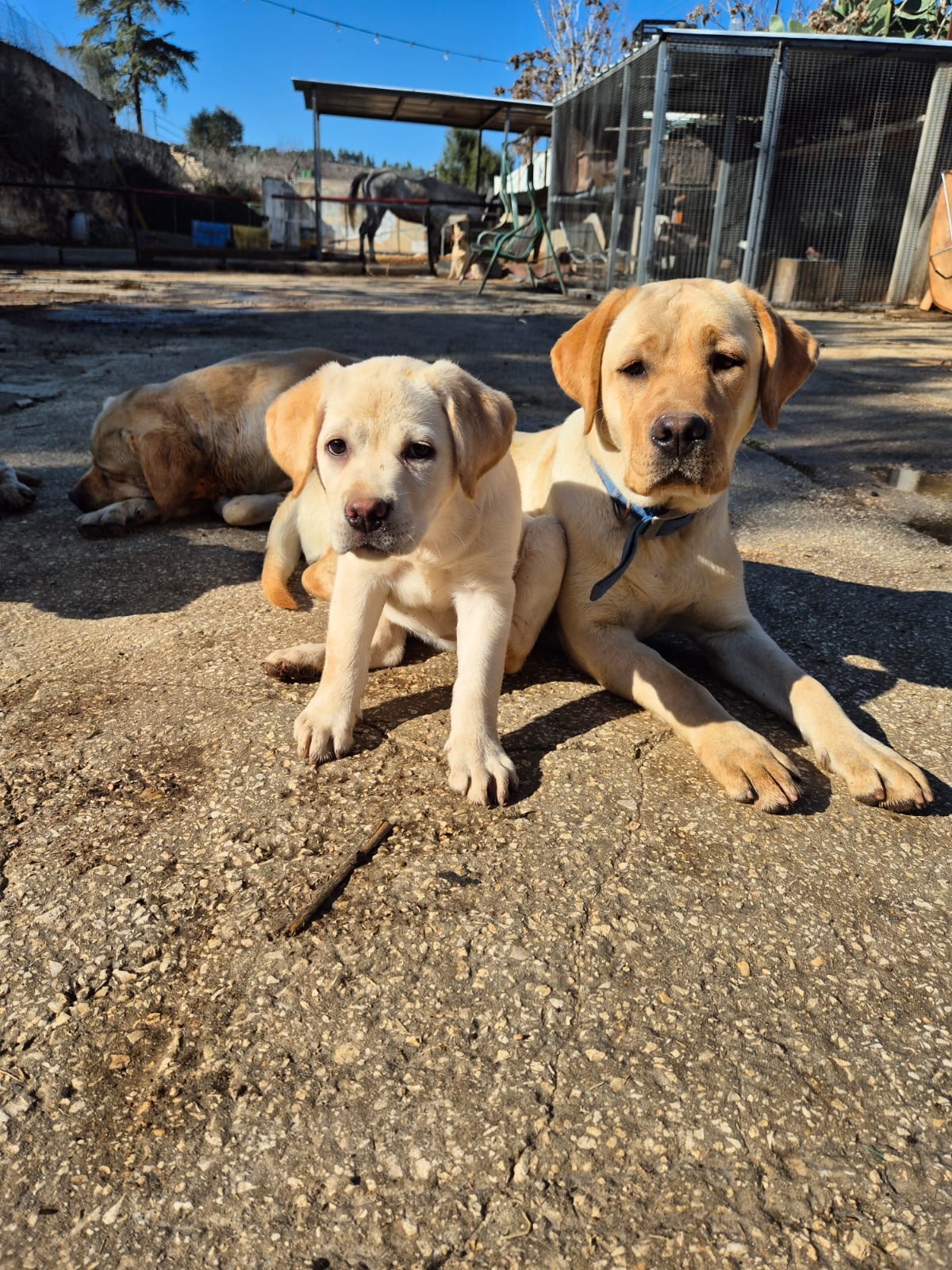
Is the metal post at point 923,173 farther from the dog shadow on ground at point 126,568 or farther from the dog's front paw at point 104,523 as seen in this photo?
the dog's front paw at point 104,523

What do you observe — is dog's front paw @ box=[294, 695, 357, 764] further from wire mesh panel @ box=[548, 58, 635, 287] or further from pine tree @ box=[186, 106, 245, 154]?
pine tree @ box=[186, 106, 245, 154]

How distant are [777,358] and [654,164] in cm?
1171

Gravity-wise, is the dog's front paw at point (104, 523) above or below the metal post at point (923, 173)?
below

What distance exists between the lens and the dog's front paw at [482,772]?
2.35 meters

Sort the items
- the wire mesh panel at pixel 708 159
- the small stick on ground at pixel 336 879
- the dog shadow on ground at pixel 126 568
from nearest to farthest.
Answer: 1. the small stick on ground at pixel 336 879
2. the dog shadow on ground at pixel 126 568
3. the wire mesh panel at pixel 708 159

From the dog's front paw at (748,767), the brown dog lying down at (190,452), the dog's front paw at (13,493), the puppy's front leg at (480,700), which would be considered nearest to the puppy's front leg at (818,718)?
the dog's front paw at (748,767)

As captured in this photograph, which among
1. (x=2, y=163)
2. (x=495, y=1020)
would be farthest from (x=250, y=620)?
(x=2, y=163)

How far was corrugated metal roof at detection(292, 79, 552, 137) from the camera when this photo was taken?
2186 centimetres

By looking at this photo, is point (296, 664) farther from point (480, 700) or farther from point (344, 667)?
point (480, 700)

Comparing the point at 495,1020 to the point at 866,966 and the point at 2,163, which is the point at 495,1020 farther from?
the point at 2,163

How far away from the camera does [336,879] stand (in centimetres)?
203

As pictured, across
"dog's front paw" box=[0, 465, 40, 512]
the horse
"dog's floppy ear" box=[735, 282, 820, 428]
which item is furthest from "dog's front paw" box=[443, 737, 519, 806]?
the horse

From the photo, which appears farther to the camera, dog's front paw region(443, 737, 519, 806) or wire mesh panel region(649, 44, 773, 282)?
wire mesh panel region(649, 44, 773, 282)

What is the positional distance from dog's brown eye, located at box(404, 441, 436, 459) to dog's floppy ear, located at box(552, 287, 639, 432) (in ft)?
2.28
